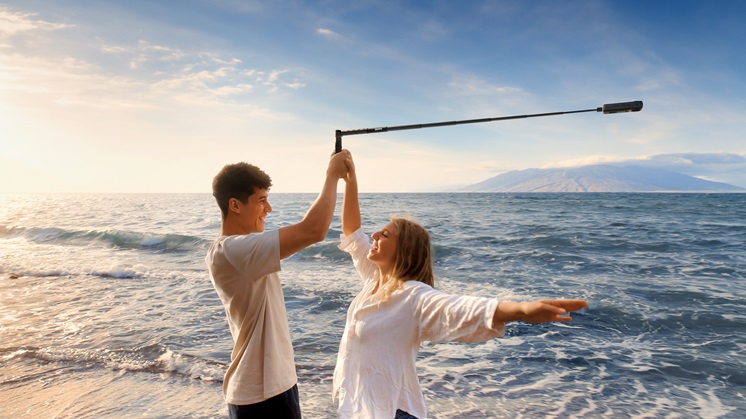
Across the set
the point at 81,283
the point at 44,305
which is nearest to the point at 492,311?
the point at 44,305

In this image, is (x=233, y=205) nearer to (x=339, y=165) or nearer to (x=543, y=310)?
(x=339, y=165)

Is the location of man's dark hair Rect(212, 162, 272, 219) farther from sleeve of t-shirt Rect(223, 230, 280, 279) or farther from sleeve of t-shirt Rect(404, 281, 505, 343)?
sleeve of t-shirt Rect(404, 281, 505, 343)

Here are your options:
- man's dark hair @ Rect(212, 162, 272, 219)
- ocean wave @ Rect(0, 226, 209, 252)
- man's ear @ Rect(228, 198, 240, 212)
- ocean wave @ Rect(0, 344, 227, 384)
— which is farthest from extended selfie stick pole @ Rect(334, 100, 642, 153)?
ocean wave @ Rect(0, 226, 209, 252)

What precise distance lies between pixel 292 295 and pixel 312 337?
3573 mm

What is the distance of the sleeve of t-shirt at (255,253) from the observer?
2354 mm

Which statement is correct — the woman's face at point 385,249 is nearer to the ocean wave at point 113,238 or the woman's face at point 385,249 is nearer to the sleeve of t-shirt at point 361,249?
the sleeve of t-shirt at point 361,249

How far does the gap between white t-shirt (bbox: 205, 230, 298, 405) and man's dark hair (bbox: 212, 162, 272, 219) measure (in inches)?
9.2

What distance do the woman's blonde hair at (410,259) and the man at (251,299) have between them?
45cm

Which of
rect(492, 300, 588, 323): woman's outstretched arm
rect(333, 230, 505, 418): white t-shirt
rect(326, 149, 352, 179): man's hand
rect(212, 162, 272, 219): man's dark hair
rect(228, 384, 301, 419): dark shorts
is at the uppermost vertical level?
rect(326, 149, 352, 179): man's hand

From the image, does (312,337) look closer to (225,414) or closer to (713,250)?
(225,414)

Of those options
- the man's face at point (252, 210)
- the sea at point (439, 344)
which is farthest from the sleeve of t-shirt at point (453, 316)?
the sea at point (439, 344)

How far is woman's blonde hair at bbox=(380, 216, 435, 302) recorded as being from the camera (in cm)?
262

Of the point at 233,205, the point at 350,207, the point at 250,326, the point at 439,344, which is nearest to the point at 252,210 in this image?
the point at 233,205

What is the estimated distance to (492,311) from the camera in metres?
1.98
